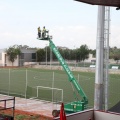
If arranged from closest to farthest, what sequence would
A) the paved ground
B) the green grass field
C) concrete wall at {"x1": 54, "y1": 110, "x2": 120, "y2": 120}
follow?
concrete wall at {"x1": 54, "y1": 110, "x2": 120, "y2": 120}
the paved ground
the green grass field

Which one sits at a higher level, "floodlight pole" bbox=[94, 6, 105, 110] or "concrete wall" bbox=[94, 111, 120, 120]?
"floodlight pole" bbox=[94, 6, 105, 110]

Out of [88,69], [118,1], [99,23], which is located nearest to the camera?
[118,1]

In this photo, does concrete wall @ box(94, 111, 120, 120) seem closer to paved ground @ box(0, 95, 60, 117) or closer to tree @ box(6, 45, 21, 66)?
paved ground @ box(0, 95, 60, 117)

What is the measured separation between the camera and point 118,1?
10.4 m

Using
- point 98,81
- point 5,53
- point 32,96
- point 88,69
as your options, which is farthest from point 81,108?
point 5,53

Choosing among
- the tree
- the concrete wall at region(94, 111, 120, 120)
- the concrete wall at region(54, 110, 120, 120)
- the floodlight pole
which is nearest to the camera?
the concrete wall at region(54, 110, 120, 120)

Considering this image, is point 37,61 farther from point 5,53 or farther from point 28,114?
point 28,114

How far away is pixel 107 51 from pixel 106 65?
66 cm

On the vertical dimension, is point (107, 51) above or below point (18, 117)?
above

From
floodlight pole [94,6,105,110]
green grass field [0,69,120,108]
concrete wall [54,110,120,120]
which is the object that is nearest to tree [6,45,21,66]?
green grass field [0,69,120,108]

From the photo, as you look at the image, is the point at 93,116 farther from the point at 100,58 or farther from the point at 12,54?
the point at 12,54

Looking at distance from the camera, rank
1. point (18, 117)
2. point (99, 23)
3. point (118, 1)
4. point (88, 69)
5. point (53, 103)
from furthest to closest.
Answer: point (88, 69), point (53, 103), point (18, 117), point (99, 23), point (118, 1)

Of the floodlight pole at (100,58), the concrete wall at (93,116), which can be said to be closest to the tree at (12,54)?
the floodlight pole at (100,58)

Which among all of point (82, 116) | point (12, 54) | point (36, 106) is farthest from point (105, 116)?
point (12, 54)
